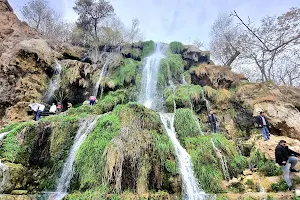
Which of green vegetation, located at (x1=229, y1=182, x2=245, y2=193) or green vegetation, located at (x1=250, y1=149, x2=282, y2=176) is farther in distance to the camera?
green vegetation, located at (x1=250, y1=149, x2=282, y2=176)

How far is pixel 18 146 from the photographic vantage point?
10188 millimetres

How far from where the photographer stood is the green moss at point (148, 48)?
952 inches

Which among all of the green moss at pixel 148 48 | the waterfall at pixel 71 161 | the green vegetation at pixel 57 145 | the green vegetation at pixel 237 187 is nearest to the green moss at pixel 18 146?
the green vegetation at pixel 57 145

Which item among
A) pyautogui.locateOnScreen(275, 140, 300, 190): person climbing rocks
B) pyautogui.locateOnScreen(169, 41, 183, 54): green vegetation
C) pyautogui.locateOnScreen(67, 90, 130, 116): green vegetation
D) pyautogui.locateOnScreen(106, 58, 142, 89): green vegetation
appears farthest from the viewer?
pyautogui.locateOnScreen(169, 41, 183, 54): green vegetation

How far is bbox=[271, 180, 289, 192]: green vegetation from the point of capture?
900 cm

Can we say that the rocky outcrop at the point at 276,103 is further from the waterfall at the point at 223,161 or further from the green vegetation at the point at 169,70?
the green vegetation at the point at 169,70

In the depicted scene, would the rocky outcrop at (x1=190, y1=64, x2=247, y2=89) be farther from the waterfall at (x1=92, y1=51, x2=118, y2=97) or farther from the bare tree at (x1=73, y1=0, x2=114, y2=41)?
the bare tree at (x1=73, y1=0, x2=114, y2=41)

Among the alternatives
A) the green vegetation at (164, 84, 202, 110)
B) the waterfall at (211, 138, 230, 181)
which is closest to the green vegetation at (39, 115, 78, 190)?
the waterfall at (211, 138, 230, 181)

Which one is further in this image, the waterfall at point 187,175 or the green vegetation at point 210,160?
the green vegetation at point 210,160

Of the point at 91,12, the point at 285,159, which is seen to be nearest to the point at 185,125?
the point at 285,159

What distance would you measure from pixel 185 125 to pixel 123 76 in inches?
339

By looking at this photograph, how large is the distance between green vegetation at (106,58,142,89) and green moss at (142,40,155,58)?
3302 millimetres

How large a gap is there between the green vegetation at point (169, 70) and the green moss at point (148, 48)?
3.16m

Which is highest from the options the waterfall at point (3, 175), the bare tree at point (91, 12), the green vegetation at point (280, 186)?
the bare tree at point (91, 12)
